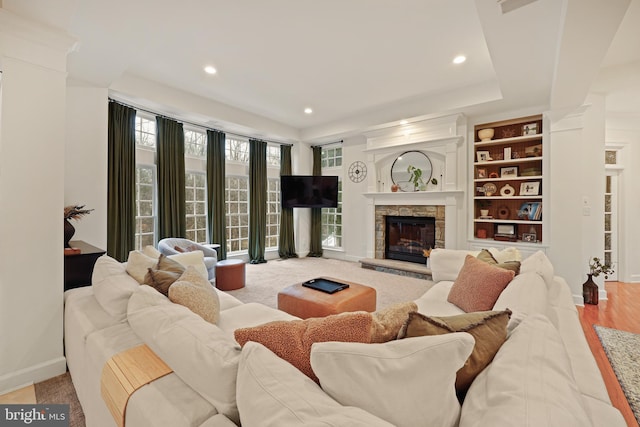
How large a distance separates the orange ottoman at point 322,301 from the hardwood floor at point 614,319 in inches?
72.0

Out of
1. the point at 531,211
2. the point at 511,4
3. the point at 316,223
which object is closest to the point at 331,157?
the point at 316,223

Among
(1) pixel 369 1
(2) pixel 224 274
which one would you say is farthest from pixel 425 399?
(2) pixel 224 274

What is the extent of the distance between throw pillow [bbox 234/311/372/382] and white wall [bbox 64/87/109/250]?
3399mm

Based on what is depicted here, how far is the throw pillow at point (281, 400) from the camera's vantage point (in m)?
0.66

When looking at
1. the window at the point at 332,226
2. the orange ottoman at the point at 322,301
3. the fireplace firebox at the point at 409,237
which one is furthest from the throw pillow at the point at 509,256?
the window at the point at 332,226

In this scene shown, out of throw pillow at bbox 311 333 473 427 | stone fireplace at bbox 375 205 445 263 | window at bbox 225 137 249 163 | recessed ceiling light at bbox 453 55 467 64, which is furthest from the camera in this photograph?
window at bbox 225 137 249 163

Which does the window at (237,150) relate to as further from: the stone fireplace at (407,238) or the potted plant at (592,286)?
the potted plant at (592,286)

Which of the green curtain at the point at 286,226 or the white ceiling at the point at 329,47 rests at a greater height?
the white ceiling at the point at 329,47

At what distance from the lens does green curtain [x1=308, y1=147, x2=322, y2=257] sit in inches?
262

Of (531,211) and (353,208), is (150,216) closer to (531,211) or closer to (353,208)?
(353,208)

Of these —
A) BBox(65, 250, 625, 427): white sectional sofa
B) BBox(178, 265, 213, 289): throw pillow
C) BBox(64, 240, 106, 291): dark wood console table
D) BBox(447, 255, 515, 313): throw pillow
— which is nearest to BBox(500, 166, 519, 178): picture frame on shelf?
BBox(447, 255, 515, 313): throw pillow

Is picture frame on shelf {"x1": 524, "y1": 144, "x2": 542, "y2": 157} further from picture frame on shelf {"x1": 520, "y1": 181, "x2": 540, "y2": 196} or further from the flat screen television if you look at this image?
the flat screen television

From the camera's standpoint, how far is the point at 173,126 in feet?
14.8

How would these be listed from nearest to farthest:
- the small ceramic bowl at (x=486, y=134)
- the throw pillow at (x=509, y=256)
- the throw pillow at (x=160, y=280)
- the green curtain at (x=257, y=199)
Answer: the throw pillow at (x=160, y=280), the throw pillow at (x=509, y=256), the small ceramic bowl at (x=486, y=134), the green curtain at (x=257, y=199)
